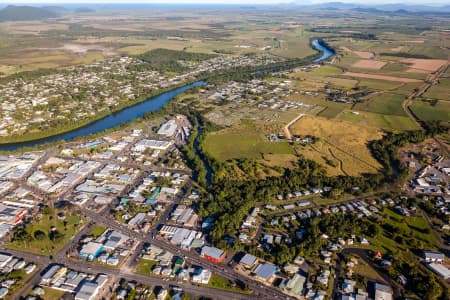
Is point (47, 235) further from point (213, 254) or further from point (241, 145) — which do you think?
point (241, 145)

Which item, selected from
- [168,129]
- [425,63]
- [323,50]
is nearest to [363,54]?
[323,50]

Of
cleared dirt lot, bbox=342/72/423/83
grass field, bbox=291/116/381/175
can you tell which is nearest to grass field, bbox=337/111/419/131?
grass field, bbox=291/116/381/175

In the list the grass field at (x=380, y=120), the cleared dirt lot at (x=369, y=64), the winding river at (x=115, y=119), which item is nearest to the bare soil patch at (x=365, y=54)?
the cleared dirt lot at (x=369, y=64)

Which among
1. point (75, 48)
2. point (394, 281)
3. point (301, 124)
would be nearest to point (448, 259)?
point (394, 281)

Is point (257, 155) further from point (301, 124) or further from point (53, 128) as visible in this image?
point (53, 128)

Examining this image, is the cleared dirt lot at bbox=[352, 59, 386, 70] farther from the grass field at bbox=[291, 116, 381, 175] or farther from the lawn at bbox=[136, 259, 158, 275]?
the lawn at bbox=[136, 259, 158, 275]
